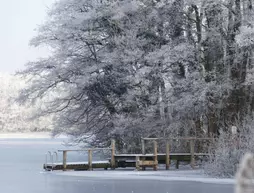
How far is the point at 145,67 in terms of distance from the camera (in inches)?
970

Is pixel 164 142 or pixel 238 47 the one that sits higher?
pixel 238 47

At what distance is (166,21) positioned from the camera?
2541 centimetres

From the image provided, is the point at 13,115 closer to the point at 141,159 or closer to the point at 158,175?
the point at 141,159

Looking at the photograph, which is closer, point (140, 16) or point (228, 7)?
point (228, 7)

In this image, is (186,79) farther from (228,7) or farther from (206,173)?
(206,173)

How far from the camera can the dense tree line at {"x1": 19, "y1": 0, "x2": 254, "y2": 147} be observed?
23359 mm

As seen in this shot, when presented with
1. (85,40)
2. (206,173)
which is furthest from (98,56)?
(206,173)

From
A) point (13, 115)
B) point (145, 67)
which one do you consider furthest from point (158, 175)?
point (13, 115)

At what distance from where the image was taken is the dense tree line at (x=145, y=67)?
76.6 feet

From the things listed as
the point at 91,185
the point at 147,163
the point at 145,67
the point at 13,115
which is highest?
the point at 13,115

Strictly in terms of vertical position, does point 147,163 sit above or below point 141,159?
below

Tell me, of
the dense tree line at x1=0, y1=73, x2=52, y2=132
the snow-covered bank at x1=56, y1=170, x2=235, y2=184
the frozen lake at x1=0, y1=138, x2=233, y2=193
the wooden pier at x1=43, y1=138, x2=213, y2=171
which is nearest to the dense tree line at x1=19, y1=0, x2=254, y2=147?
the wooden pier at x1=43, y1=138, x2=213, y2=171

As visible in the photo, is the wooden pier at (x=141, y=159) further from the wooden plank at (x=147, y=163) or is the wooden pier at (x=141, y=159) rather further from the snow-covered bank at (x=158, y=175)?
the snow-covered bank at (x=158, y=175)

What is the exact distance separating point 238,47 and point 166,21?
3.83 m
